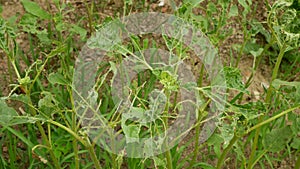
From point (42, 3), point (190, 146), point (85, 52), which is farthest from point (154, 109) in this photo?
point (42, 3)

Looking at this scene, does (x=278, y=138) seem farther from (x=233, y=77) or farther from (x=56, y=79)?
(x=56, y=79)

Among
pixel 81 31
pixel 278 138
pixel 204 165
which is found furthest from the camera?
pixel 81 31

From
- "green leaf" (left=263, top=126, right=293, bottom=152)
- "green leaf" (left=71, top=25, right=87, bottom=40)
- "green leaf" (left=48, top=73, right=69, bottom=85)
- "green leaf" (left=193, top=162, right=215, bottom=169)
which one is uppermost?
"green leaf" (left=71, top=25, right=87, bottom=40)

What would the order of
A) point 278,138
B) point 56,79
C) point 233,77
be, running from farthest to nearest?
point 278,138, point 56,79, point 233,77

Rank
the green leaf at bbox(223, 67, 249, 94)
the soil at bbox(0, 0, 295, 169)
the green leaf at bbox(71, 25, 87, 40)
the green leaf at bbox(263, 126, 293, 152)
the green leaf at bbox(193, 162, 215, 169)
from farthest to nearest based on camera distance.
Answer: the soil at bbox(0, 0, 295, 169) < the green leaf at bbox(71, 25, 87, 40) < the green leaf at bbox(193, 162, 215, 169) < the green leaf at bbox(263, 126, 293, 152) < the green leaf at bbox(223, 67, 249, 94)

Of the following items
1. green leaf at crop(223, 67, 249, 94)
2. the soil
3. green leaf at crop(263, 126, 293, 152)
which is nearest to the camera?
green leaf at crop(223, 67, 249, 94)

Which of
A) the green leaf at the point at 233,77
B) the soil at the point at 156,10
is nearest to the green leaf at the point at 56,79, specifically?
the green leaf at the point at 233,77

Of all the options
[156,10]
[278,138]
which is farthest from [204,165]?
[156,10]

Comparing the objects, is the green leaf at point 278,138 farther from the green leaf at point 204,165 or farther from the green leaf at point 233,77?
the green leaf at point 233,77

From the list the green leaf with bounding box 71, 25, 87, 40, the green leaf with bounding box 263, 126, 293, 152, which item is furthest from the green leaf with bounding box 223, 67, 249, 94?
the green leaf with bounding box 71, 25, 87, 40

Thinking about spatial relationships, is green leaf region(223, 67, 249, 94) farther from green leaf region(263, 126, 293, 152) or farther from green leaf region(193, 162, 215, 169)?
green leaf region(193, 162, 215, 169)

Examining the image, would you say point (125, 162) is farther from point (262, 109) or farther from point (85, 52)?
point (262, 109)
